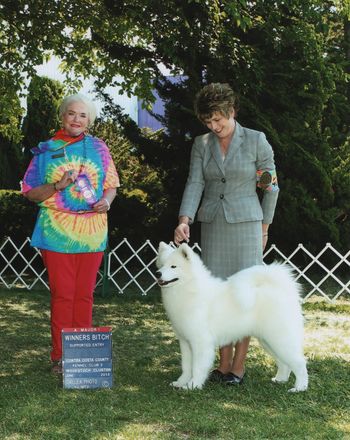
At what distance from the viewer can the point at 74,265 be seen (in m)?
4.14

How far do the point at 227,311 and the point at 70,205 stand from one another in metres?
1.22

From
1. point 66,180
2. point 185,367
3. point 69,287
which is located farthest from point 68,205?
point 185,367

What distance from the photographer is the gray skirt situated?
12.9 feet

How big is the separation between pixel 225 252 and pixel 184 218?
0.34 m

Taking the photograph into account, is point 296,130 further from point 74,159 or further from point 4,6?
point 74,159

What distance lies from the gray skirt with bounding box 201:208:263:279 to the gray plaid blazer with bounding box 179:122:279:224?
0.05 metres

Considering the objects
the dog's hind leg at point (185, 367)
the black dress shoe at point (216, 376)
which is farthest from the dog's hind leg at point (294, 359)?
the dog's hind leg at point (185, 367)

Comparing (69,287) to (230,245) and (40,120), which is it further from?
(40,120)

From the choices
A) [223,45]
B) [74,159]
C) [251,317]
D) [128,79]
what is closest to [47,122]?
[128,79]

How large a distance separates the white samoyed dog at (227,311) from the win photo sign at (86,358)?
0.47 m

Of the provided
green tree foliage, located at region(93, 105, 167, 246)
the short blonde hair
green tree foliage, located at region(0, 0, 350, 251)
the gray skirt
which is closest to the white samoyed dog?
the gray skirt

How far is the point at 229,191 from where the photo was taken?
3924 millimetres

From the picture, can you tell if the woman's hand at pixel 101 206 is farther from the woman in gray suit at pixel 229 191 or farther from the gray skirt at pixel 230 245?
the gray skirt at pixel 230 245

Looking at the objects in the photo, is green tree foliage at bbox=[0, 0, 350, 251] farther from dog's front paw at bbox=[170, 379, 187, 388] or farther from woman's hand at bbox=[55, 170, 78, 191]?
dog's front paw at bbox=[170, 379, 187, 388]
